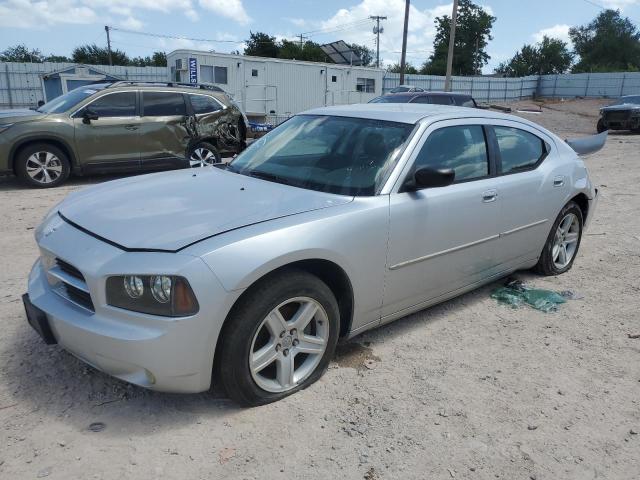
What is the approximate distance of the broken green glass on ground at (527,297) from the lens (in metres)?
4.38

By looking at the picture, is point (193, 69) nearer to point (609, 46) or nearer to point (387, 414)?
point (387, 414)

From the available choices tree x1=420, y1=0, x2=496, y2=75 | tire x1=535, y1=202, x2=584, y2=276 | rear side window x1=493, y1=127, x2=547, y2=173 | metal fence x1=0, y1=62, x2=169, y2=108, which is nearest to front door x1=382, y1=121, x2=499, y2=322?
rear side window x1=493, y1=127, x2=547, y2=173

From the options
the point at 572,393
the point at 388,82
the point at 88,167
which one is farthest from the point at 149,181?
the point at 388,82

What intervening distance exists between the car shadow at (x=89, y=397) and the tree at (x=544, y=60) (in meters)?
76.9

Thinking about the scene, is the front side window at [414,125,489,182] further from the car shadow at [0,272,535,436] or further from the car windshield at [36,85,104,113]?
the car windshield at [36,85,104,113]

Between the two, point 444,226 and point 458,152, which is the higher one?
point 458,152

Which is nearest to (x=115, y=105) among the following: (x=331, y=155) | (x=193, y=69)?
(x=331, y=155)

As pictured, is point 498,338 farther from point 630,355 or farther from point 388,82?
point 388,82

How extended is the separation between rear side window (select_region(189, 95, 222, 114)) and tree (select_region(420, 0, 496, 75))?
59631 mm

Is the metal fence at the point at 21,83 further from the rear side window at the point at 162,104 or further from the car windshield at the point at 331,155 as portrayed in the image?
the car windshield at the point at 331,155

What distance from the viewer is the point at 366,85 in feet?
84.0

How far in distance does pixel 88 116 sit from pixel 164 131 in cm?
127

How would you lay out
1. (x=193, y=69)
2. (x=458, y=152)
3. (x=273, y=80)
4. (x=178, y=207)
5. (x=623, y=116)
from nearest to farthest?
(x=178, y=207), (x=458, y=152), (x=193, y=69), (x=623, y=116), (x=273, y=80)

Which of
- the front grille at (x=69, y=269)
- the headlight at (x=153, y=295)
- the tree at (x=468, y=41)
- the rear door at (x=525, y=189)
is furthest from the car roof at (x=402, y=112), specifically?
the tree at (x=468, y=41)
